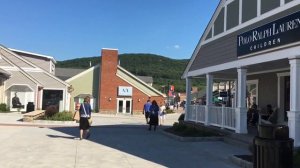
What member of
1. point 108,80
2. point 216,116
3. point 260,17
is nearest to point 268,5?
point 260,17

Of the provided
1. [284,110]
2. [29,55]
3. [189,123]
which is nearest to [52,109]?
[189,123]

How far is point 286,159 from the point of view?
3.78 m

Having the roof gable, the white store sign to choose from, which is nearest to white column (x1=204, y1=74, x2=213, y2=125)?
Result: the white store sign

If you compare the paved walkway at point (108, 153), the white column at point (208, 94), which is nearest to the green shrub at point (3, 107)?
the paved walkway at point (108, 153)

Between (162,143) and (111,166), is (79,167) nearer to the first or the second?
(111,166)

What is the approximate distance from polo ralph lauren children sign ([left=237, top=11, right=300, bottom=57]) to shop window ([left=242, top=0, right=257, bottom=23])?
71cm

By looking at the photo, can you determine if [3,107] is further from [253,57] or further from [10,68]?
[253,57]

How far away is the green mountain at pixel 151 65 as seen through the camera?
156 metres

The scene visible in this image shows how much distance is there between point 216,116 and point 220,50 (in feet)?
9.90

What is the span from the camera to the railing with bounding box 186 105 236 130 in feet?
55.4

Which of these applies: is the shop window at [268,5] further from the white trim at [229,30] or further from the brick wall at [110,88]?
the brick wall at [110,88]

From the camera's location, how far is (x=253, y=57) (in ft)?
46.8

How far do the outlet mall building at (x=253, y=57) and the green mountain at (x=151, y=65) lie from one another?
399 ft

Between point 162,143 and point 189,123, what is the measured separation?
5752 mm
